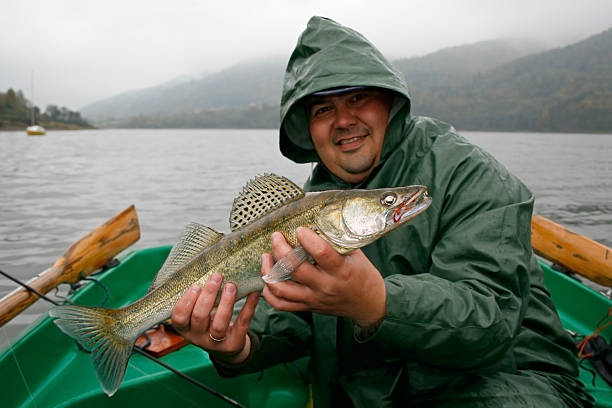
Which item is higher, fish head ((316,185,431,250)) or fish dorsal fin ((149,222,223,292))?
fish head ((316,185,431,250))

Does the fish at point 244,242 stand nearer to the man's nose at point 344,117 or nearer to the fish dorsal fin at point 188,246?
the fish dorsal fin at point 188,246

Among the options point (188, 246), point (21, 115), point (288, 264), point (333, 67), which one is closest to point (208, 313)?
point (188, 246)

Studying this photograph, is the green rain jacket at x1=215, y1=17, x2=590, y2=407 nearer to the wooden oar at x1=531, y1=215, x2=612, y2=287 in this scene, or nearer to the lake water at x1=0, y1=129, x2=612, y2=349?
the wooden oar at x1=531, y1=215, x2=612, y2=287

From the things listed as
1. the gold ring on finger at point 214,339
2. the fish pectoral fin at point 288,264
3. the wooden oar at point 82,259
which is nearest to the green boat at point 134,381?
the wooden oar at point 82,259

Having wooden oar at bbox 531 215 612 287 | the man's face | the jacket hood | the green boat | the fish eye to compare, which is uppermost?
the jacket hood

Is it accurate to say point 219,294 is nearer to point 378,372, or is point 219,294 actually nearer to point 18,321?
point 378,372

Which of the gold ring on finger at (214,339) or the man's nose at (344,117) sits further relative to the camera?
the man's nose at (344,117)

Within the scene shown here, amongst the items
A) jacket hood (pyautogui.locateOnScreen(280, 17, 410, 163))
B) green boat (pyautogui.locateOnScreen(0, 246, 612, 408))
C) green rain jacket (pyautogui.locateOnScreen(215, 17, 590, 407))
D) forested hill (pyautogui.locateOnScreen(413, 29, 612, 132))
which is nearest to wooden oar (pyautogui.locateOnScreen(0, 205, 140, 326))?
green boat (pyautogui.locateOnScreen(0, 246, 612, 408))

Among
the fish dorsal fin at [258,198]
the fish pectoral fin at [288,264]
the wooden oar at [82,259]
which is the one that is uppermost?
the fish dorsal fin at [258,198]

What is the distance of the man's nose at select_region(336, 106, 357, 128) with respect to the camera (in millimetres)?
3500

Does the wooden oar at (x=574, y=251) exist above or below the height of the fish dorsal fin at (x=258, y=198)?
below

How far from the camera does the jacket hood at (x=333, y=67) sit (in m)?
3.35

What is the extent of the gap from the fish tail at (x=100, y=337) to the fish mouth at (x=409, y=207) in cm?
193

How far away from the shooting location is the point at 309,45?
375cm
